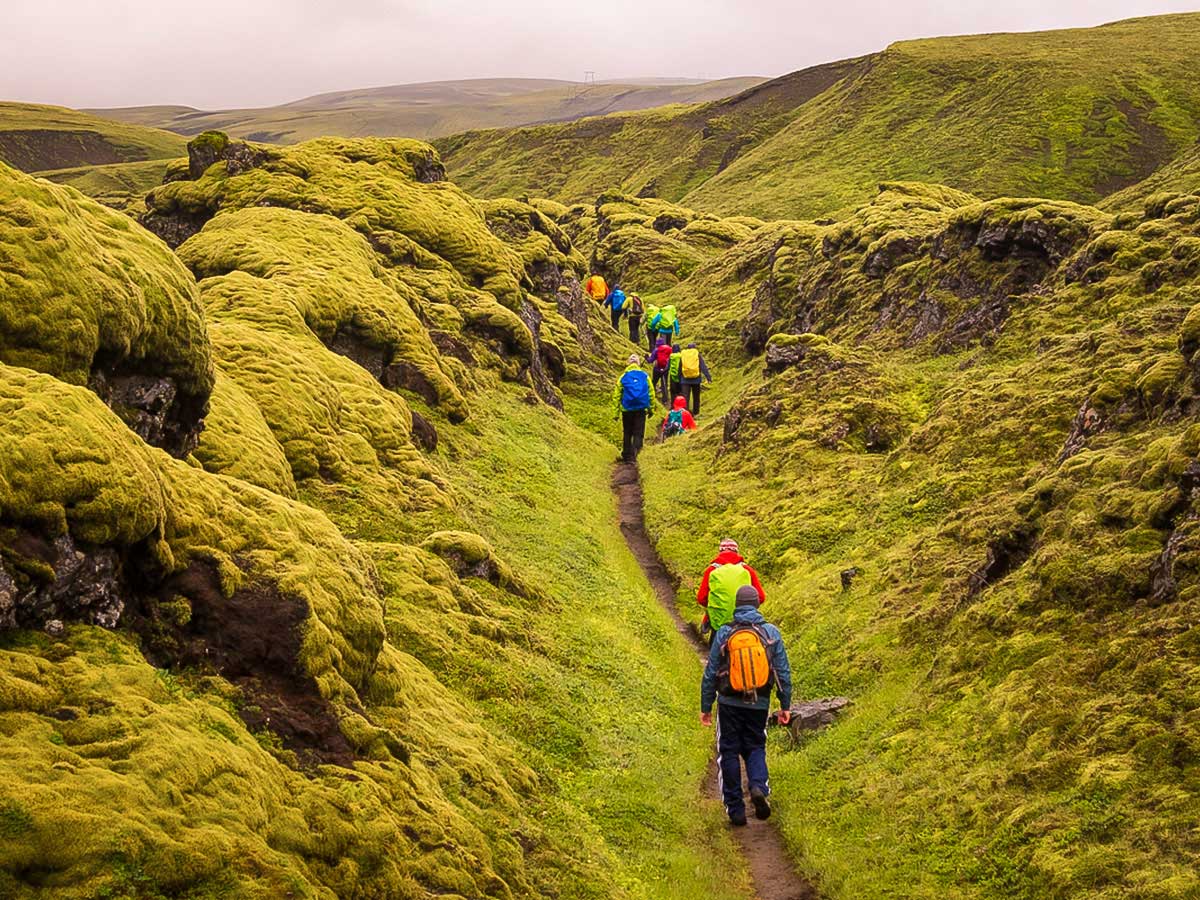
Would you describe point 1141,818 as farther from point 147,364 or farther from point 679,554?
point 679,554

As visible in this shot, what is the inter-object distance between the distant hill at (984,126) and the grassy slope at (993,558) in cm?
8796

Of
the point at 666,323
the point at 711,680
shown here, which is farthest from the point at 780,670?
the point at 666,323

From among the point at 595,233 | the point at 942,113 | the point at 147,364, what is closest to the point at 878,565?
the point at 147,364

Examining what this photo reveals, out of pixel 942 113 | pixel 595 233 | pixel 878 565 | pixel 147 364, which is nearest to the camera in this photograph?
pixel 147 364

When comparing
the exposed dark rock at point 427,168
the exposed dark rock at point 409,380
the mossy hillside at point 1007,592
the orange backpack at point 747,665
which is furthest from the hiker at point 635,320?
the orange backpack at point 747,665

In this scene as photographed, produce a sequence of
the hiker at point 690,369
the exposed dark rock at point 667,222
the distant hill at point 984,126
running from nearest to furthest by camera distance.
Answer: the hiker at point 690,369 < the exposed dark rock at point 667,222 < the distant hill at point 984,126

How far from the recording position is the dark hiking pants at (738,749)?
16.6 metres

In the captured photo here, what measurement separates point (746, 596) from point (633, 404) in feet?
83.1

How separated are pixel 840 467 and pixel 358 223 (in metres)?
24.9

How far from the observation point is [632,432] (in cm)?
4297

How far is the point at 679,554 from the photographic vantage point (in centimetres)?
3138

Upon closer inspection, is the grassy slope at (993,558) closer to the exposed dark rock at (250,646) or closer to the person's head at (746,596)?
the person's head at (746,596)

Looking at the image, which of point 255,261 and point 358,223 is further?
point 358,223

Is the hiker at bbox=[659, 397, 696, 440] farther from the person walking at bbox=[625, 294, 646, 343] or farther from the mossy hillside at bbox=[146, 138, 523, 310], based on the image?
the person walking at bbox=[625, 294, 646, 343]
